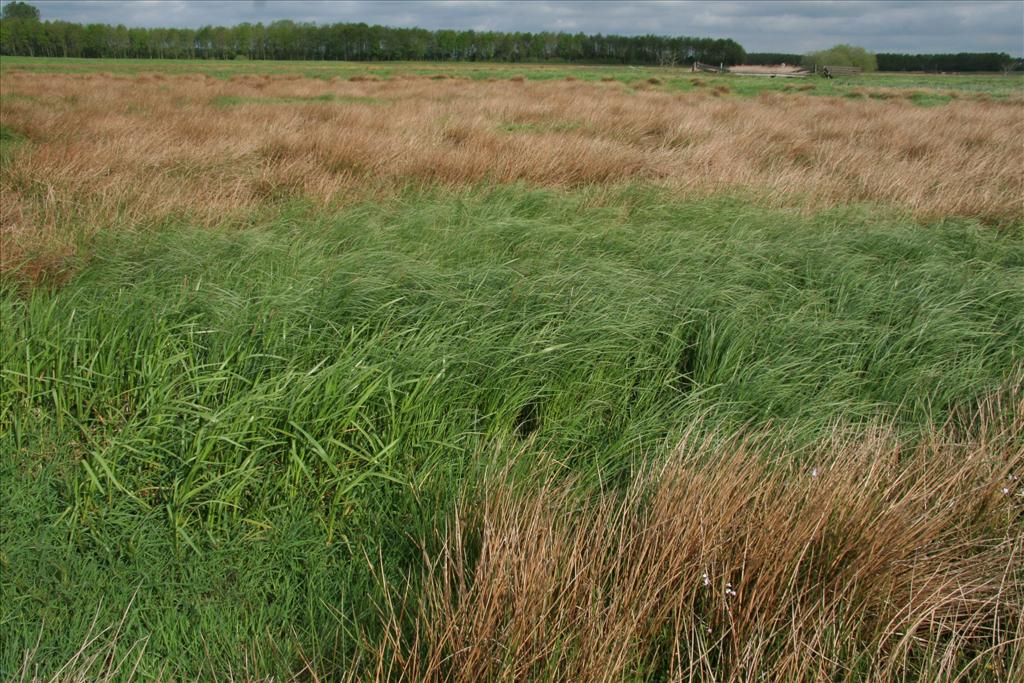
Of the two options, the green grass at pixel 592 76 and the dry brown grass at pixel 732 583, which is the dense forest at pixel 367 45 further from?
the dry brown grass at pixel 732 583

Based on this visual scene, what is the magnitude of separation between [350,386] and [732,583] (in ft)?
4.71

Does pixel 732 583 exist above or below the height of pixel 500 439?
below

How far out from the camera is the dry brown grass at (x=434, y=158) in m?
5.06

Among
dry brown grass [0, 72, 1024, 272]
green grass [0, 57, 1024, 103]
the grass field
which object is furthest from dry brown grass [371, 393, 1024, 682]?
green grass [0, 57, 1024, 103]

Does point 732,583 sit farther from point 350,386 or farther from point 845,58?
point 845,58

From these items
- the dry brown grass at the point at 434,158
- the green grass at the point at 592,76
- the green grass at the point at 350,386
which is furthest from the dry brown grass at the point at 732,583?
the green grass at the point at 592,76

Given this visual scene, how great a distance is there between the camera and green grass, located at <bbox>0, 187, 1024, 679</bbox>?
6.67 feet

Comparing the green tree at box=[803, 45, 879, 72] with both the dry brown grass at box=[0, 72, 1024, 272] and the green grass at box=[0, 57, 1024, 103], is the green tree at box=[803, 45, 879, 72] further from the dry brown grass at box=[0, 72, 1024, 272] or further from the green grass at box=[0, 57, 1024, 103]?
the dry brown grass at box=[0, 72, 1024, 272]

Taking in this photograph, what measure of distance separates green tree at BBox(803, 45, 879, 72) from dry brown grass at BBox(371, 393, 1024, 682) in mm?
81710

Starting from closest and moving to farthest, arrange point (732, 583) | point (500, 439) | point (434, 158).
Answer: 1. point (732, 583)
2. point (500, 439)
3. point (434, 158)

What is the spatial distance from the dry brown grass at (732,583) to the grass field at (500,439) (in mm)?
12

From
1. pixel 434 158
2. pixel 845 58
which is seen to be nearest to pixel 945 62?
pixel 845 58

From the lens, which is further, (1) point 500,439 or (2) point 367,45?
(2) point 367,45

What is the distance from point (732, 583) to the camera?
186 cm
